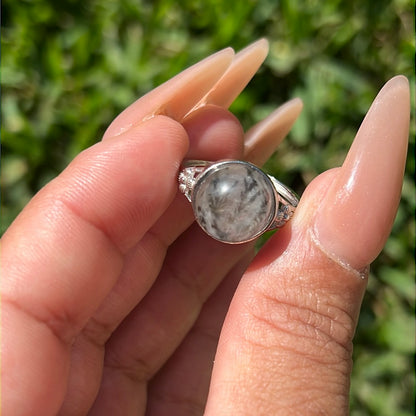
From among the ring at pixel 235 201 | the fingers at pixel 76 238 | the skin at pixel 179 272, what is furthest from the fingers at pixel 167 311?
the ring at pixel 235 201

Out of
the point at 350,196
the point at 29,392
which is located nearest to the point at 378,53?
the point at 350,196

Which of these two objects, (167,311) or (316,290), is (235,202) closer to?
(316,290)

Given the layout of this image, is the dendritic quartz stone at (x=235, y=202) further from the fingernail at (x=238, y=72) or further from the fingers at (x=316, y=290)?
the fingernail at (x=238, y=72)

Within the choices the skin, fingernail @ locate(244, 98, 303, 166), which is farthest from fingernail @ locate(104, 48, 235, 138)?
fingernail @ locate(244, 98, 303, 166)

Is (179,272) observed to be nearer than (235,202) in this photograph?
No

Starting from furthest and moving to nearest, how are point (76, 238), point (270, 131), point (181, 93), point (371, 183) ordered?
point (270, 131) → point (181, 93) → point (76, 238) → point (371, 183)

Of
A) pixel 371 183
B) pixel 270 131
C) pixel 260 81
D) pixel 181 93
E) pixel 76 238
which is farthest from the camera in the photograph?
pixel 260 81

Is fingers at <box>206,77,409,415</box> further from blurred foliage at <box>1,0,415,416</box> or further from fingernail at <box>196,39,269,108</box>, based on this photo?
blurred foliage at <box>1,0,415,416</box>

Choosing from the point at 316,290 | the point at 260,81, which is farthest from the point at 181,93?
the point at 260,81
